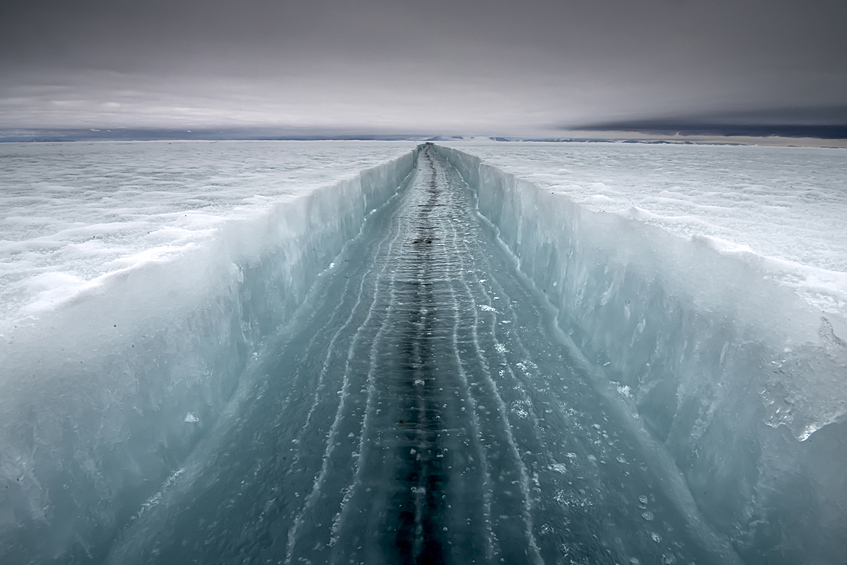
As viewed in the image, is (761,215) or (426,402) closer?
(426,402)

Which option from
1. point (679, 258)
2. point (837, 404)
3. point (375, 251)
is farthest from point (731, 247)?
point (375, 251)

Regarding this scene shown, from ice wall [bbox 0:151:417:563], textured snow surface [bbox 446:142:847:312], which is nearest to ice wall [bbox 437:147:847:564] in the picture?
textured snow surface [bbox 446:142:847:312]

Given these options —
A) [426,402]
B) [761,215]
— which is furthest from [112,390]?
[761,215]

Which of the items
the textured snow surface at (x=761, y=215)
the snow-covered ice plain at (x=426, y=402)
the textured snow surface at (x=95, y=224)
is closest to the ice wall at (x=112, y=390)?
the snow-covered ice plain at (x=426, y=402)

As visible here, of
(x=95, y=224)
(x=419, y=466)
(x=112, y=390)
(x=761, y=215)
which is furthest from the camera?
(x=761, y=215)

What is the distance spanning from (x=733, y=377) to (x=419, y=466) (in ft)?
6.25

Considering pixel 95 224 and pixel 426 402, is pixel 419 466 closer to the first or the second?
pixel 426 402

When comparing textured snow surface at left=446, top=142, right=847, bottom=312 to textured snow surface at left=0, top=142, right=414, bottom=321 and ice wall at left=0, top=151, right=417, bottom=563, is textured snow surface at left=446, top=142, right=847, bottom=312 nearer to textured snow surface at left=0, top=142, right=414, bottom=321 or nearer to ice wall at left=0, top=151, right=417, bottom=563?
ice wall at left=0, top=151, right=417, bottom=563

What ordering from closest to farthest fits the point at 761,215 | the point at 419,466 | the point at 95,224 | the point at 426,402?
the point at 419,466, the point at 426,402, the point at 95,224, the point at 761,215

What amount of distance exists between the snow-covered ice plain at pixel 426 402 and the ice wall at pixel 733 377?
0.5 inches

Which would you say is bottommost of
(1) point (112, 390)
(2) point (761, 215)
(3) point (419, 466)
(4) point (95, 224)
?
(3) point (419, 466)

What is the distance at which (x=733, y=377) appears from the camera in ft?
7.57

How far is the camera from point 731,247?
2.78 meters

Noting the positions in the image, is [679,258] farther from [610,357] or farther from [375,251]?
[375,251]
